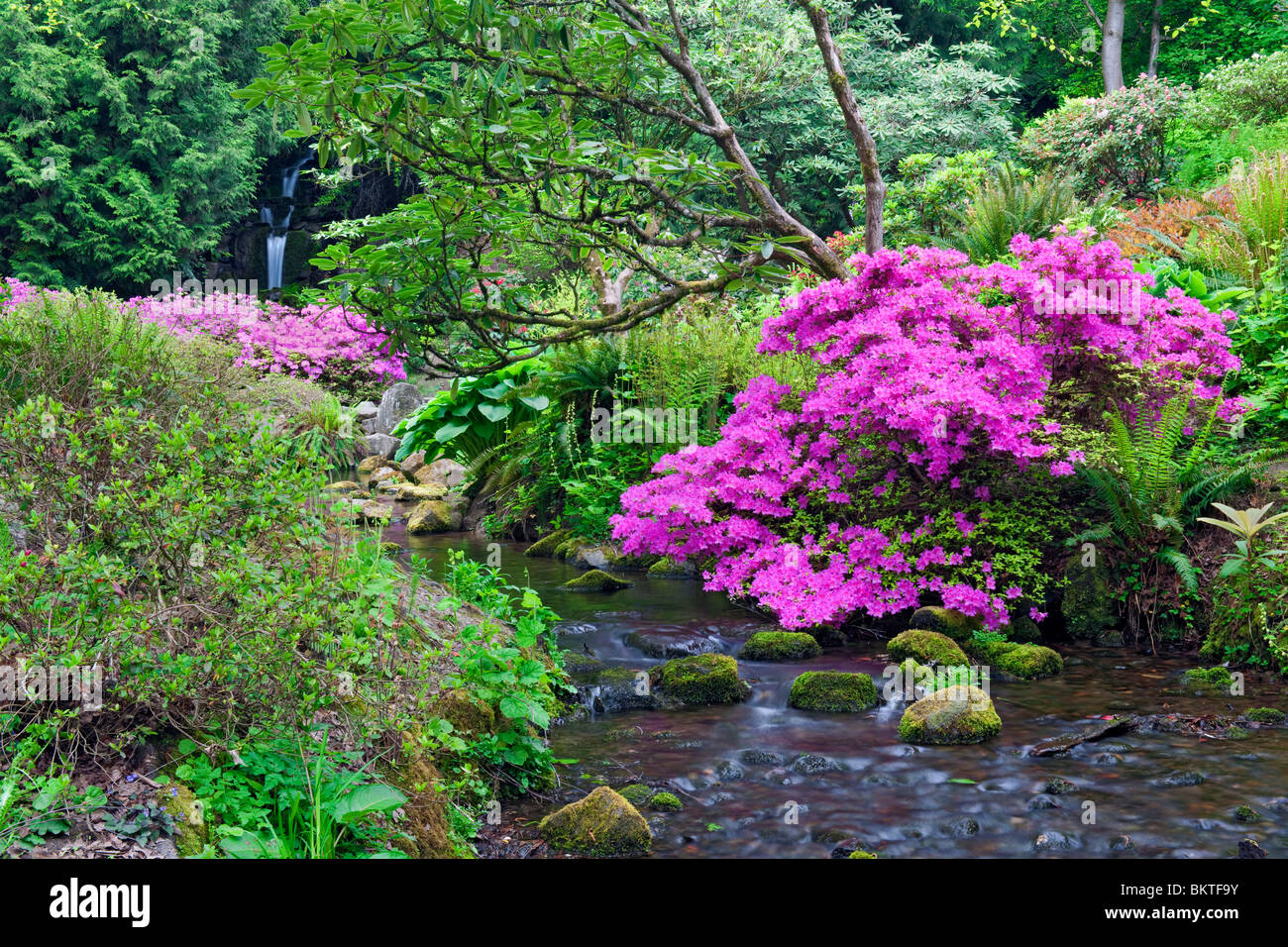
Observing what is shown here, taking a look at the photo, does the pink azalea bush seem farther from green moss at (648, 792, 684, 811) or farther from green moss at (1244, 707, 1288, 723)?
green moss at (1244, 707, 1288, 723)

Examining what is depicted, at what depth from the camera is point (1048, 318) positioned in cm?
577

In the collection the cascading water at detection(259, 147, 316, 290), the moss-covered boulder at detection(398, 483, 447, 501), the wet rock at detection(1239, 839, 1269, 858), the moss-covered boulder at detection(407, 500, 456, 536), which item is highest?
the cascading water at detection(259, 147, 316, 290)

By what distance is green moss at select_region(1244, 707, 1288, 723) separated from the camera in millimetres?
4320

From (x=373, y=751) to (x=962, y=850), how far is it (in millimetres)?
1961

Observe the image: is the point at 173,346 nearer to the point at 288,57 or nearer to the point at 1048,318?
the point at 288,57

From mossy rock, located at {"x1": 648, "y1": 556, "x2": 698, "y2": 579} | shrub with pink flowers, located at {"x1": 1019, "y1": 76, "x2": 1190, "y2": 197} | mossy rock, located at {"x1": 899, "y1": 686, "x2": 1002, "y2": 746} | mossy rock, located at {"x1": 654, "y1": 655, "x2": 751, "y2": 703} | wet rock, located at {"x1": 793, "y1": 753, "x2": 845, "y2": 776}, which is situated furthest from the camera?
shrub with pink flowers, located at {"x1": 1019, "y1": 76, "x2": 1190, "y2": 197}

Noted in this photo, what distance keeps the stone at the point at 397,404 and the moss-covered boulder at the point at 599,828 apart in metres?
13.8

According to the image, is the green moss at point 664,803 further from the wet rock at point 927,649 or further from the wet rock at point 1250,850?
the wet rock at point 927,649

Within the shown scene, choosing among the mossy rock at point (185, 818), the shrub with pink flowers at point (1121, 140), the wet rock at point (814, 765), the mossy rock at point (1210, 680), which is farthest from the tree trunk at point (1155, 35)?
the mossy rock at point (185, 818)

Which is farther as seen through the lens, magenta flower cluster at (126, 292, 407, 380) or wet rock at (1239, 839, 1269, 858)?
magenta flower cluster at (126, 292, 407, 380)

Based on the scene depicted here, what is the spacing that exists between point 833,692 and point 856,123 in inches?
168

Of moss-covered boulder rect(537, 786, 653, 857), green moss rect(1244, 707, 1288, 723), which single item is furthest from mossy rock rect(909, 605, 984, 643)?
moss-covered boulder rect(537, 786, 653, 857)

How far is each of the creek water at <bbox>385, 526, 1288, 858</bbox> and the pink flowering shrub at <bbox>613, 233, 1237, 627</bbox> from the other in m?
0.68

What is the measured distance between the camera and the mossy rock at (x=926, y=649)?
16.8ft
